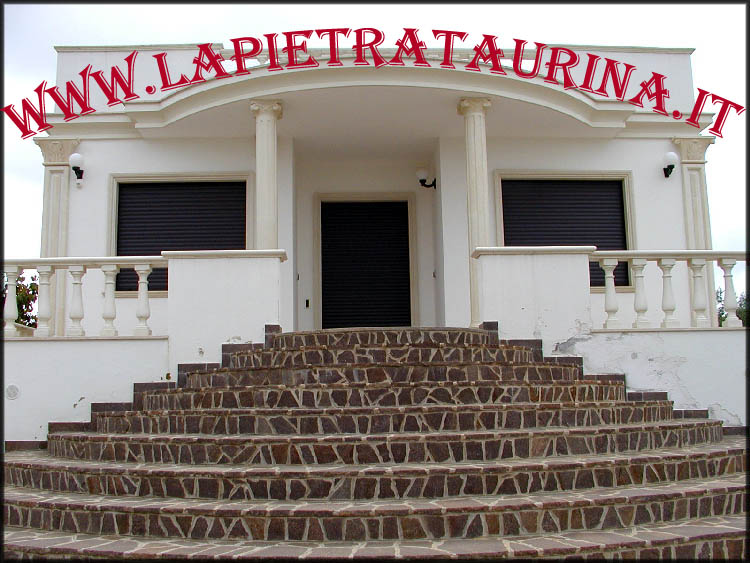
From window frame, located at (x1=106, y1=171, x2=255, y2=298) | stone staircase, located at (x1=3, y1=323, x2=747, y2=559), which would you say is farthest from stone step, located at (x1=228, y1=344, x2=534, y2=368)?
window frame, located at (x1=106, y1=171, x2=255, y2=298)

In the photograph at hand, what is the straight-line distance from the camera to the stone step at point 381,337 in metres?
6.98

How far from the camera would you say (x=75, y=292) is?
26.5 feet

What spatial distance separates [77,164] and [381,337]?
6.10m

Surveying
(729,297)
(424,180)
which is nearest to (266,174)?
(424,180)

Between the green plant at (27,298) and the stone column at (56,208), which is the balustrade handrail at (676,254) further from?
the green plant at (27,298)

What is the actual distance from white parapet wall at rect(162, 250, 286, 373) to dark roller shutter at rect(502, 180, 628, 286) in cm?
433

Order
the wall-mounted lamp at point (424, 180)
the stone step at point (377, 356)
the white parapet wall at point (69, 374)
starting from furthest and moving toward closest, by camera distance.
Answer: the wall-mounted lamp at point (424, 180)
the white parapet wall at point (69, 374)
the stone step at point (377, 356)

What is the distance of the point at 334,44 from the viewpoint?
897 cm

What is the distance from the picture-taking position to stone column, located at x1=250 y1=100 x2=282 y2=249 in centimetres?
888

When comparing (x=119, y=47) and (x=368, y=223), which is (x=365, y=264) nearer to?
Result: (x=368, y=223)

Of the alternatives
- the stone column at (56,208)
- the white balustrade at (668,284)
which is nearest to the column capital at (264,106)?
the stone column at (56,208)

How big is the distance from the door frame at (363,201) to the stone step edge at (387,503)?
21.3ft

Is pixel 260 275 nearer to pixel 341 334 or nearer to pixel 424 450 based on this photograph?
pixel 341 334

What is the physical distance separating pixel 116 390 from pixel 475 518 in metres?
5.03
